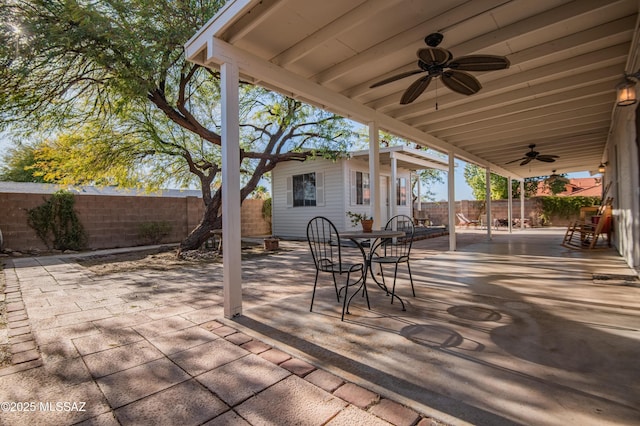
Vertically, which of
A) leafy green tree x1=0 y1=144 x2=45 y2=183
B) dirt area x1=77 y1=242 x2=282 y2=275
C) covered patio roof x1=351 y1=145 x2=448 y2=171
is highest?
leafy green tree x1=0 y1=144 x2=45 y2=183

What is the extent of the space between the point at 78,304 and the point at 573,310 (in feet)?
16.1

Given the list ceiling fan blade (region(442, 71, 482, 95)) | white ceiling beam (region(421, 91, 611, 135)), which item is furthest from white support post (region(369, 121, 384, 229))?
white ceiling beam (region(421, 91, 611, 135))

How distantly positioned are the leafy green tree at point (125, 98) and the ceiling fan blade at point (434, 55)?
13.5ft

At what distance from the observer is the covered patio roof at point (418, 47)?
2.61 m

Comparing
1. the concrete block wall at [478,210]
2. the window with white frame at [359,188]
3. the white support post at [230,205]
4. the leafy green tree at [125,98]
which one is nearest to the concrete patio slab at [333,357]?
the white support post at [230,205]

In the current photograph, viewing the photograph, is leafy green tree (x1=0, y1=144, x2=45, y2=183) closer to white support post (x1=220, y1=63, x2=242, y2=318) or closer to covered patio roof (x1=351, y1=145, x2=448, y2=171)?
covered patio roof (x1=351, y1=145, x2=448, y2=171)

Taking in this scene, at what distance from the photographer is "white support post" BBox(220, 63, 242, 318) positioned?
107 inches

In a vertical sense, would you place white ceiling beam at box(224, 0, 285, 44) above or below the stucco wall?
above

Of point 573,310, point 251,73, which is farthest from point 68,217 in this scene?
point 573,310

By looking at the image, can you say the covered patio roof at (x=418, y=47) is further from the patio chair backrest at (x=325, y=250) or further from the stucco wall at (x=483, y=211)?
the stucco wall at (x=483, y=211)

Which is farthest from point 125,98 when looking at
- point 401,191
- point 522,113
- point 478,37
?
point 401,191

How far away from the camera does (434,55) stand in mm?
2707

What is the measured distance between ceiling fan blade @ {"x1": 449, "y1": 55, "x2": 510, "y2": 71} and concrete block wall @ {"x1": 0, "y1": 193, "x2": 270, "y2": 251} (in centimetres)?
927

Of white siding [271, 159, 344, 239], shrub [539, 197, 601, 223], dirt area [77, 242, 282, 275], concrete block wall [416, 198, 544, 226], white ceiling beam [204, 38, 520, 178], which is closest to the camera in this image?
white ceiling beam [204, 38, 520, 178]
